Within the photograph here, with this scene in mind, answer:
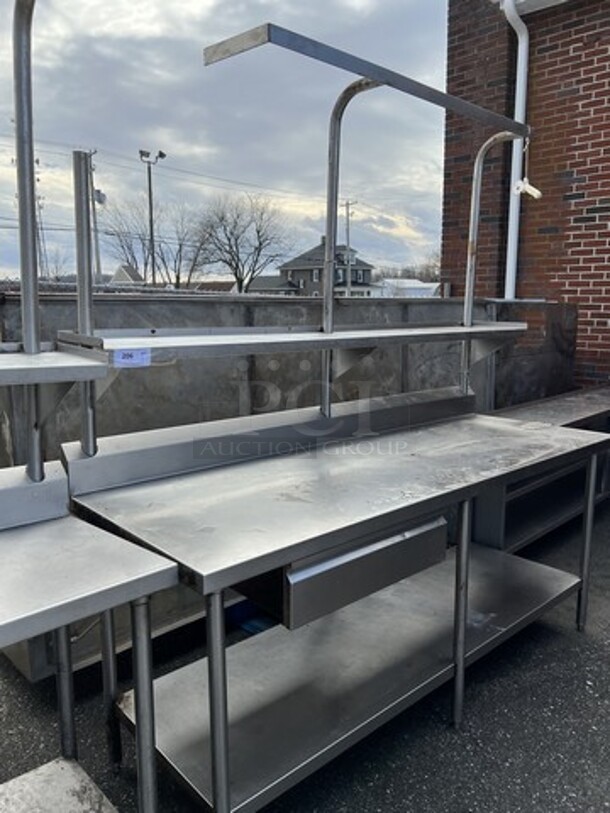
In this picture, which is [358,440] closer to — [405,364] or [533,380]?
[405,364]

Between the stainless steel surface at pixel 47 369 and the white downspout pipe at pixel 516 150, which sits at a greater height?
the white downspout pipe at pixel 516 150

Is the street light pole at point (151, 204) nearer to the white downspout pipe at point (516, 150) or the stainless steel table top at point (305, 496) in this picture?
the white downspout pipe at point (516, 150)

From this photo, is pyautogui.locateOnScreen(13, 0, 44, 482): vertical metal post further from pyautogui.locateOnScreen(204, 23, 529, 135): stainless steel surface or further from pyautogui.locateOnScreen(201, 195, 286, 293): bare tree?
pyautogui.locateOnScreen(201, 195, 286, 293): bare tree

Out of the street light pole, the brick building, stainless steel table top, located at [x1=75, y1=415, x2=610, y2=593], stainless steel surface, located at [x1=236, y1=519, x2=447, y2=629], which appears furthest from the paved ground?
the street light pole

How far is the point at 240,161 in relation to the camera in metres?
8.47

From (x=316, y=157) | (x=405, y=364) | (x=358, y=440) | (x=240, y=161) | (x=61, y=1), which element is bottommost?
(x=358, y=440)

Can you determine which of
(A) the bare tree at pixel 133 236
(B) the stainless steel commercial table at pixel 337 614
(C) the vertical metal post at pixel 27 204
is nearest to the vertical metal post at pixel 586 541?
(B) the stainless steel commercial table at pixel 337 614

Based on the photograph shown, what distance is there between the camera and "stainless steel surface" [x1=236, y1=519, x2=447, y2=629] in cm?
129

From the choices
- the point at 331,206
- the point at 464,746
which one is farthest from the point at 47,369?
the point at 464,746

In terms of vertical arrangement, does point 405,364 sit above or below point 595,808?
above

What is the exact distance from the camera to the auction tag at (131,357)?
1.30 metres

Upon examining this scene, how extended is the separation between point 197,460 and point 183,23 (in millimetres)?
2156

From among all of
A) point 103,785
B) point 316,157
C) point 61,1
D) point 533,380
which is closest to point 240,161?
point 533,380

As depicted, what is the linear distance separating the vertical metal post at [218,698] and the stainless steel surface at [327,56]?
115 centimetres
